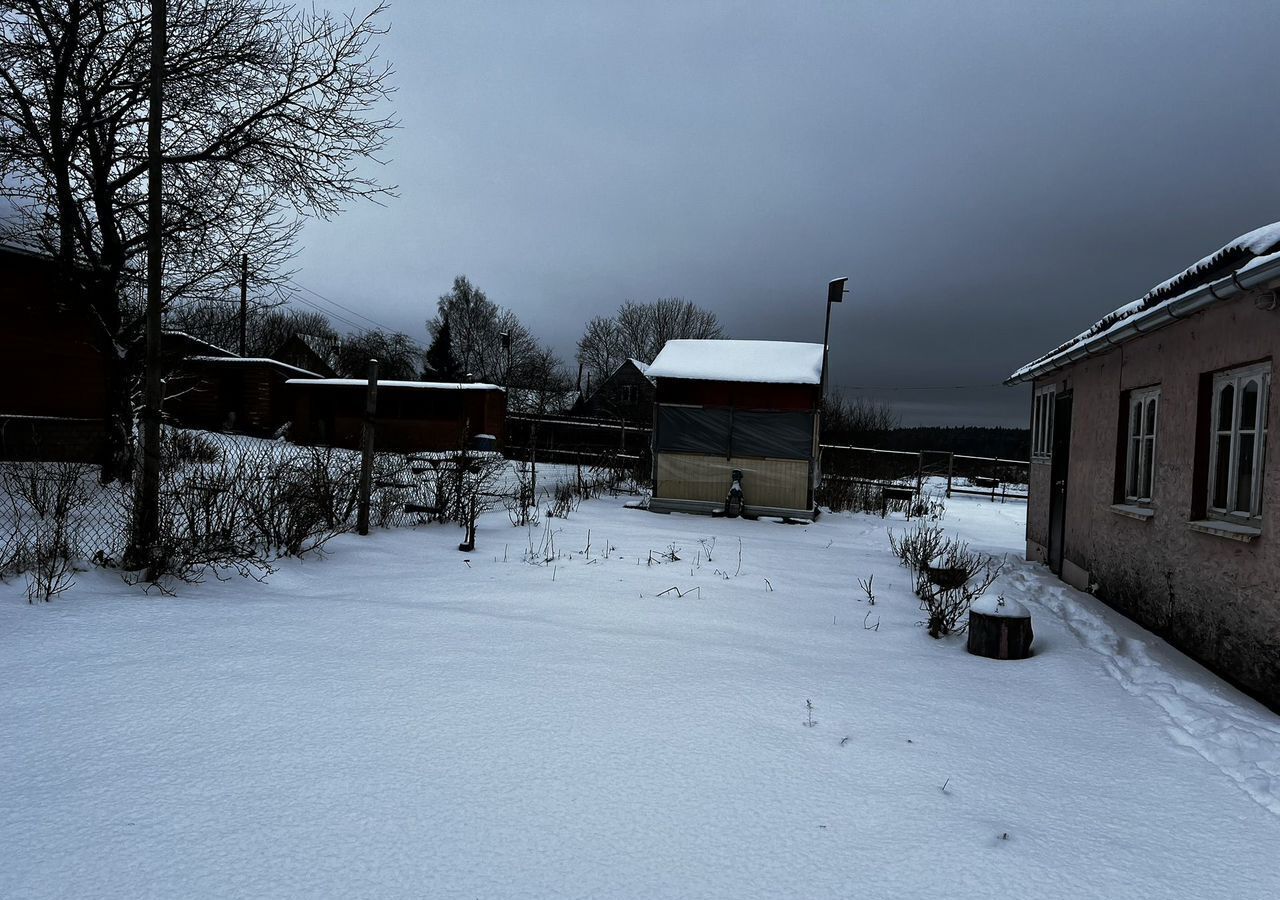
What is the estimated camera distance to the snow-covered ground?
2273 millimetres

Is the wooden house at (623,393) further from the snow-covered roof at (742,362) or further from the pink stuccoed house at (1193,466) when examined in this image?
the pink stuccoed house at (1193,466)

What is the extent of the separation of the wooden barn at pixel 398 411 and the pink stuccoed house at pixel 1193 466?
19.0 m

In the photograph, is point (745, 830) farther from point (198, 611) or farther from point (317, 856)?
point (198, 611)

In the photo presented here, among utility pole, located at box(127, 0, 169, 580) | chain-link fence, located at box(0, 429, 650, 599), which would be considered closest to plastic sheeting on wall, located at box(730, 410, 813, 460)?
chain-link fence, located at box(0, 429, 650, 599)

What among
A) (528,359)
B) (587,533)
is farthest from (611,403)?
(587,533)

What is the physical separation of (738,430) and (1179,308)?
9.42 m

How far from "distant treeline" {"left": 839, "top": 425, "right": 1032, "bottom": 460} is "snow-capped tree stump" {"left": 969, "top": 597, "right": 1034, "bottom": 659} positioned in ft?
98.9

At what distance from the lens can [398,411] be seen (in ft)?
81.1

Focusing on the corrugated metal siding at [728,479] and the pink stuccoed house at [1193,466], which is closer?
the pink stuccoed house at [1193,466]

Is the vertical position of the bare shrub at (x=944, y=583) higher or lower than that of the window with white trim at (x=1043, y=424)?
lower

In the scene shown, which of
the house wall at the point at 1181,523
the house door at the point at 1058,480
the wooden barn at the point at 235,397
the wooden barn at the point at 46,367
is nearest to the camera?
the house wall at the point at 1181,523

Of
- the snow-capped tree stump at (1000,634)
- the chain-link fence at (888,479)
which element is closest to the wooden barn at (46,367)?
the snow-capped tree stump at (1000,634)

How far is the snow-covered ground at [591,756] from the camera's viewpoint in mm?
2273

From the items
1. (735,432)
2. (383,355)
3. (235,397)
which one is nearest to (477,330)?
(383,355)
